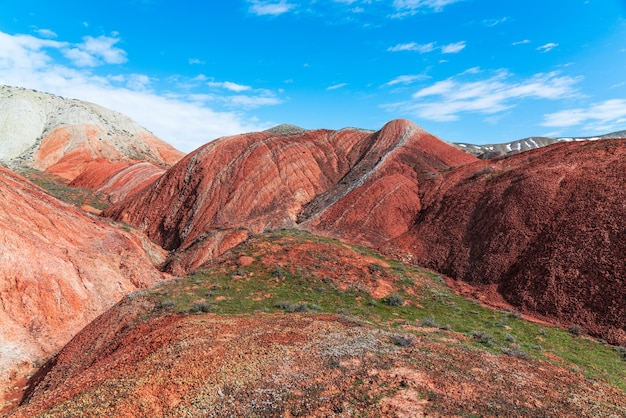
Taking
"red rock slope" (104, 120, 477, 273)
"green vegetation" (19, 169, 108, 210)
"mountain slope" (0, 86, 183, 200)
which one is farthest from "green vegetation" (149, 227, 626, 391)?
"mountain slope" (0, 86, 183, 200)

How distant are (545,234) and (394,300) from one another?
38.3 ft

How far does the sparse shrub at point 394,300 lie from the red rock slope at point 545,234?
7.08 meters

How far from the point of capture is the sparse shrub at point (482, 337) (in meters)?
14.2

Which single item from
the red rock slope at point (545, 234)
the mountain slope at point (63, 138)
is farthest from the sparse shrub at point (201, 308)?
the mountain slope at point (63, 138)

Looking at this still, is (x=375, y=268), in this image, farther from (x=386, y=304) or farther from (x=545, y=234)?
(x=545, y=234)

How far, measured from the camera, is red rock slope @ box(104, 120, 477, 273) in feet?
116

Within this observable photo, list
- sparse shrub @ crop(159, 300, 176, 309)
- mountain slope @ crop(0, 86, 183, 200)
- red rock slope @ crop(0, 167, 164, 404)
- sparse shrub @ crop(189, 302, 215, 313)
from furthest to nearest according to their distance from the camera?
mountain slope @ crop(0, 86, 183, 200) < red rock slope @ crop(0, 167, 164, 404) < sparse shrub @ crop(159, 300, 176, 309) < sparse shrub @ crop(189, 302, 215, 313)

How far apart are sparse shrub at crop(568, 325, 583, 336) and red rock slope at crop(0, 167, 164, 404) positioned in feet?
83.2

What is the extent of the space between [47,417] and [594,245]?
25.8 meters

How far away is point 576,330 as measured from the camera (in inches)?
679

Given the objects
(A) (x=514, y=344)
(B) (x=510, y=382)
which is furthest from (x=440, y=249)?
(B) (x=510, y=382)

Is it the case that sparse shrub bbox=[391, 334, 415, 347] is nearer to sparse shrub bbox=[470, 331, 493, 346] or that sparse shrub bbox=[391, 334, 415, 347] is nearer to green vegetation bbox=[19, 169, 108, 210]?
sparse shrub bbox=[470, 331, 493, 346]

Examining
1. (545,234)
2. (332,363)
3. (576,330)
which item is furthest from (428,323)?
(545,234)

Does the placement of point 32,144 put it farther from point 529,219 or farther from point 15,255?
point 529,219
